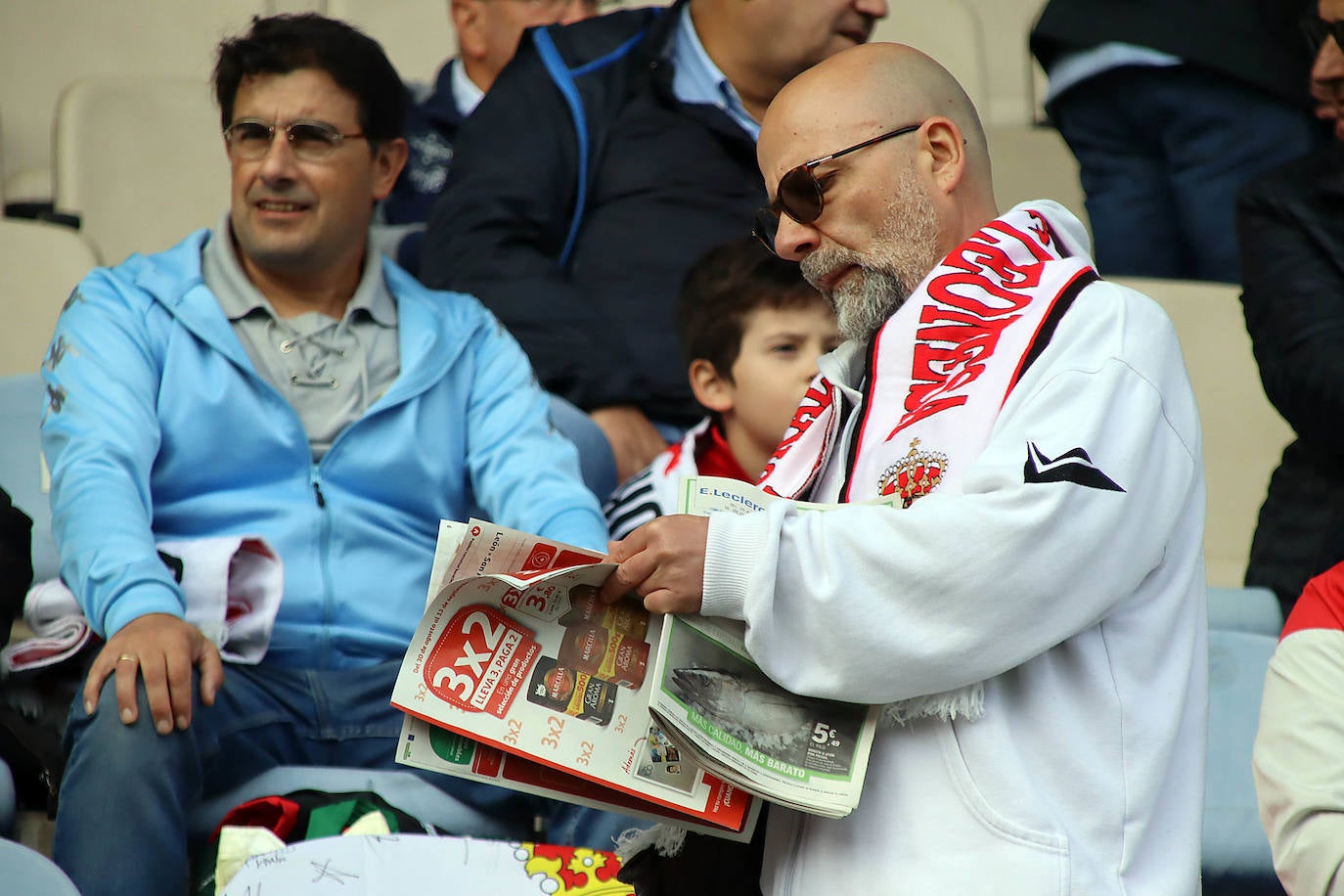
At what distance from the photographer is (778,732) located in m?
1.49

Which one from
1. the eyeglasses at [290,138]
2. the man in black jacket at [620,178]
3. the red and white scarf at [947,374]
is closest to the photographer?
the red and white scarf at [947,374]

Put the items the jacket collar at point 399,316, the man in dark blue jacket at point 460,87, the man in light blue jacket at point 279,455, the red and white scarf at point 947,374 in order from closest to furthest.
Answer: the red and white scarf at point 947,374 < the man in light blue jacket at point 279,455 < the jacket collar at point 399,316 < the man in dark blue jacket at point 460,87

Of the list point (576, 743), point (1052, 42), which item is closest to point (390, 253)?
point (1052, 42)

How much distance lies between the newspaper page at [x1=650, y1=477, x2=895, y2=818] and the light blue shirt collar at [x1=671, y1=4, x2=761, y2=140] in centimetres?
196

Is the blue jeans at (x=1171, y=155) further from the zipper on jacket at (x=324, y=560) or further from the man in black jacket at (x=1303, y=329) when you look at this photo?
the zipper on jacket at (x=324, y=560)

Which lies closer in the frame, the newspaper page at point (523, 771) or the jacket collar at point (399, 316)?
the newspaper page at point (523, 771)

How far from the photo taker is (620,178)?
130 inches

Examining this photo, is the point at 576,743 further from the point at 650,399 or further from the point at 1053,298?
the point at 650,399

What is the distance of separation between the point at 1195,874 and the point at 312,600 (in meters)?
1.33

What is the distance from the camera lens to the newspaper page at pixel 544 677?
1511 mm

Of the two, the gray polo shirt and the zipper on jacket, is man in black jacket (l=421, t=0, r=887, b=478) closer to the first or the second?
the gray polo shirt

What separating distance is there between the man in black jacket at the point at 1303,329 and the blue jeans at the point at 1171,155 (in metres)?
0.58

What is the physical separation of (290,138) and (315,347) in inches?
14.2

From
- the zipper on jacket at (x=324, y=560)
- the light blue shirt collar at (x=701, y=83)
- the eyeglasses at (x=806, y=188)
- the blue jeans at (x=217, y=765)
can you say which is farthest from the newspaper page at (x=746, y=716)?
the light blue shirt collar at (x=701, y=83)
